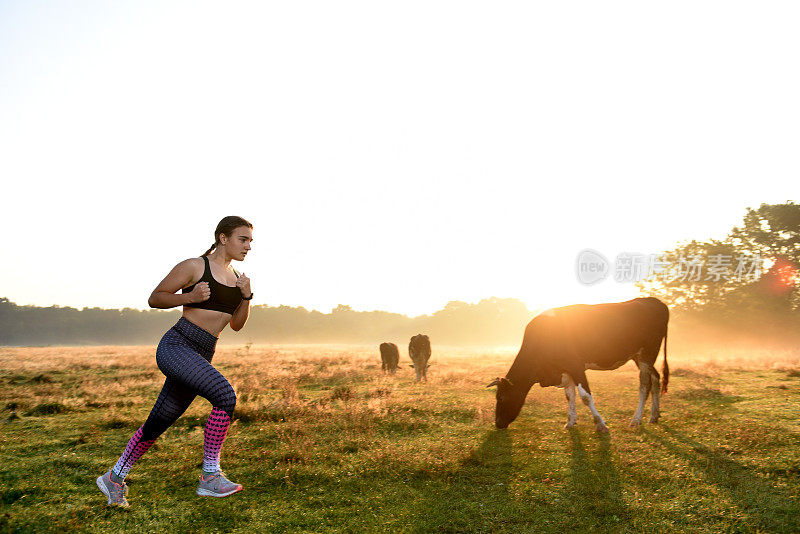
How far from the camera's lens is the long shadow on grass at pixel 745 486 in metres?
4.72

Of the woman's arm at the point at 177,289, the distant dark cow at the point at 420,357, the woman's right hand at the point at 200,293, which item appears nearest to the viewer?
the woman's arm at the point at 177,289

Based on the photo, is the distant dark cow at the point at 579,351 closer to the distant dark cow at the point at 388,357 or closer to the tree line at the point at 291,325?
the distant dark cow at the point at 388,357

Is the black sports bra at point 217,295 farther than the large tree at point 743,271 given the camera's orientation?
No

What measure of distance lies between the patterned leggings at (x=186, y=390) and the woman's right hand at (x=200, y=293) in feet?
1.15

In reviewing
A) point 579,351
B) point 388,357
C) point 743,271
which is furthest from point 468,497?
point 743,271

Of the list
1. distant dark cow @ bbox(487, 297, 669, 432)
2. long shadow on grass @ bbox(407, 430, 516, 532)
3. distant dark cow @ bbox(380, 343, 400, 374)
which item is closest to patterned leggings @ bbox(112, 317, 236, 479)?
long shadow on grass @ bbox(407, 430, 516, 532)

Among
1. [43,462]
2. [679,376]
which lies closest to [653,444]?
[43,462]

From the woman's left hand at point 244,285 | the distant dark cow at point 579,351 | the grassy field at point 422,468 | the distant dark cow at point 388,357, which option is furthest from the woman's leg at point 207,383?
the distant dark cow at point 388,357

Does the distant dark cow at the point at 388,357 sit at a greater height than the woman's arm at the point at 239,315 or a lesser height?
lesser

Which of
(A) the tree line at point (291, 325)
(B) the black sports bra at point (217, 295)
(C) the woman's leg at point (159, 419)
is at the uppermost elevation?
(B) the black sports bra at point (217, 295)

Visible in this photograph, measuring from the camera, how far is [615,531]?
4.63 m

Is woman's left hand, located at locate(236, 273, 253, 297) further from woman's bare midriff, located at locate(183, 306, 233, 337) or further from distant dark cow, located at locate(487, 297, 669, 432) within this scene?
distant dark cow, located at locate(487, 297, 669, 432)

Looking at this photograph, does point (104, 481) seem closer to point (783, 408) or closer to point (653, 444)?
point (653, 444)

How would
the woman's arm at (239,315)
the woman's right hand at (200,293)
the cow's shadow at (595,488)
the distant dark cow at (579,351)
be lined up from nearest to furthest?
the woman's right hand at (200,293)
the cow's shadow at (595,488)
the woman's arm at (239,315)
the distant dark cow at (579,351)
